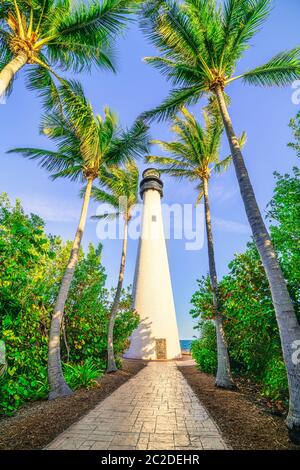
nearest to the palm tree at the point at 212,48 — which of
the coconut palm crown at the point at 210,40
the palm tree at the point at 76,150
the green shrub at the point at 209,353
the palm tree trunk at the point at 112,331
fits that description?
the coconut palm crown at the point at 210,40

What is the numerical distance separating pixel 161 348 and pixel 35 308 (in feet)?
41.6

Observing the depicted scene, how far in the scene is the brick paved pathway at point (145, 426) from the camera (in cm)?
366

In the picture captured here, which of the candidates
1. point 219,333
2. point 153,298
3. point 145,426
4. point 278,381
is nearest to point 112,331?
point 219,333

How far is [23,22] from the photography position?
17.5ft

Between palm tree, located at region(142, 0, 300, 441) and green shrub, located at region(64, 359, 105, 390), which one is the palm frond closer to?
palm tree, located at region(142, 0, 300, 441)

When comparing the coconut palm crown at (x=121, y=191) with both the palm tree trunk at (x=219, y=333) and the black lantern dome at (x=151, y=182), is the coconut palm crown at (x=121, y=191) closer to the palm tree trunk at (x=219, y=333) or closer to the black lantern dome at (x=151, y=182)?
the palm tree trunk at (x=219, y=333)

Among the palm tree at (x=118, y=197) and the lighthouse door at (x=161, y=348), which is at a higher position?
the palm tree at (x=118, y=197)

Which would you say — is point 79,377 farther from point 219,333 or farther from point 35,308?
point 219,333

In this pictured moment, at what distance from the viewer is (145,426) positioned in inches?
176

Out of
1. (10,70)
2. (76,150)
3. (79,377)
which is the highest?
(76,150)

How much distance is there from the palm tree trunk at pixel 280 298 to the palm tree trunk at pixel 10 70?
5.17m

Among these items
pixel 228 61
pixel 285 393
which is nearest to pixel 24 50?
pixel 228 61

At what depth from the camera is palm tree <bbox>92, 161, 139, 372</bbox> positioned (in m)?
11.3

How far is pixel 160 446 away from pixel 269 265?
3.59 metres
